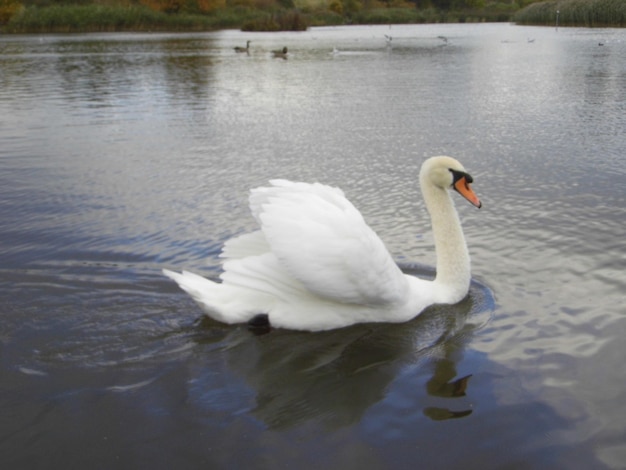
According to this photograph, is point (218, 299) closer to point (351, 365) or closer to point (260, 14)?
point (351, 365)

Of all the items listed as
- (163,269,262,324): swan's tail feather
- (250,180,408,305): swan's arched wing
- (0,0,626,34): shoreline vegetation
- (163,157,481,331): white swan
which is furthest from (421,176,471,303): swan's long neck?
(0,0,626,34): shoreline vegetation

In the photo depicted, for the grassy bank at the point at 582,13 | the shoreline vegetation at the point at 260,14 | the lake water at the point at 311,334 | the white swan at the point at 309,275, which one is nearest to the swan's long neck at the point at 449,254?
the white swan at the point at 309,275

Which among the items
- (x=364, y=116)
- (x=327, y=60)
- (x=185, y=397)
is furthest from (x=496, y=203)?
(x=327, y=60)

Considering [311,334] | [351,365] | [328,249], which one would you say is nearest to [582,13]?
[311,334]

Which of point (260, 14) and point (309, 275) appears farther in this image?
point (260, 14)

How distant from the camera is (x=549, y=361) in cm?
399

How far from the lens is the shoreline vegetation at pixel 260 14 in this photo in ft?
145

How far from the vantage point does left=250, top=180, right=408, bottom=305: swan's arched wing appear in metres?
3.99

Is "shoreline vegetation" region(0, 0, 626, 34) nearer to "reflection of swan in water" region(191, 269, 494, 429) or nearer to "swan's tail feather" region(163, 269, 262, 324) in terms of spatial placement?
"reflection of swan in water" region(191, 269, 494, 429)

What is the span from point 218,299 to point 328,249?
2.46 ft

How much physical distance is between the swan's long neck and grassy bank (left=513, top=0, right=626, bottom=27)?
3657cm

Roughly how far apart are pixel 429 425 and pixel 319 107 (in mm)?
10580

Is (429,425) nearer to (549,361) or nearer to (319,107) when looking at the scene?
(549,361)

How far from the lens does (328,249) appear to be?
3986 mm
